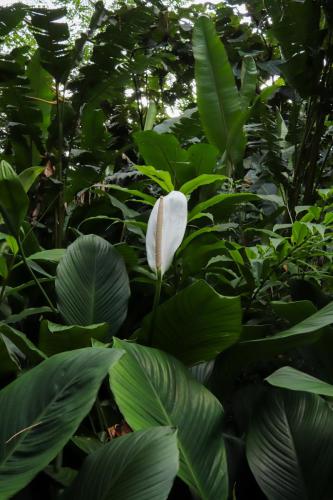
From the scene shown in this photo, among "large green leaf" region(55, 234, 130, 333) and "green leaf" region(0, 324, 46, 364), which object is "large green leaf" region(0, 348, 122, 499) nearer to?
"green leaf" region(0, 324, 46, 364)

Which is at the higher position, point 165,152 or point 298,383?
point 165,152

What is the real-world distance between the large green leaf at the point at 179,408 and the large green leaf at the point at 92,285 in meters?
0.18

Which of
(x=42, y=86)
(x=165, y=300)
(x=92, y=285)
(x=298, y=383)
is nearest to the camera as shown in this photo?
(x=298, y=383)

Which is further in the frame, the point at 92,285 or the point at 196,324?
the point at 92,285

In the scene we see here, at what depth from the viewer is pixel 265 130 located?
1315mm

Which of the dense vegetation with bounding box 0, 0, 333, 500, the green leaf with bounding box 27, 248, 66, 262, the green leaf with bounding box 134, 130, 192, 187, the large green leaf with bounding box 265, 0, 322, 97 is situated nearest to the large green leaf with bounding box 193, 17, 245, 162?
the dense vegetation with bounding box 0, 0, 333, 500

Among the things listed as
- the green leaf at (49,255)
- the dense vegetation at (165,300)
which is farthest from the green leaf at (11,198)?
the green leaf at (49,255)

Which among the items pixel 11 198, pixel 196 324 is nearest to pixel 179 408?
pixel 196 324

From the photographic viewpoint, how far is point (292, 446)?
57cm

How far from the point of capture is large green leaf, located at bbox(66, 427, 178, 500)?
40cm

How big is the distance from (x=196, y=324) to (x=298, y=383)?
16 cm

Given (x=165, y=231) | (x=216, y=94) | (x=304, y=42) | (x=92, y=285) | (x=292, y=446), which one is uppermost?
(x=304, y=42)

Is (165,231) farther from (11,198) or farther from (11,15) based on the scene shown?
(11,15)

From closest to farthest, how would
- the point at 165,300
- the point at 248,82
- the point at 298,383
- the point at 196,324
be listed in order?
1. the point at 298,383
2. the point at 196,324
3. the point at 165,300
4. the point at 248,82
